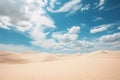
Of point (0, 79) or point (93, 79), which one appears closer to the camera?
point (93, 79)

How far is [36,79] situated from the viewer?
312 inches

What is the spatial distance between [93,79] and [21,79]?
14.8 ft

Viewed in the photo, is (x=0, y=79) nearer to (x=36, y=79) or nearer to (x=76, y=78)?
(x=36, y=79)

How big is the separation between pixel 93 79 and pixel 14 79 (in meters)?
4.98

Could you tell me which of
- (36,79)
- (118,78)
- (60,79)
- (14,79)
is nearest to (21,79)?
(14,79)

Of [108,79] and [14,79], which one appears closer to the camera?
[108,79]

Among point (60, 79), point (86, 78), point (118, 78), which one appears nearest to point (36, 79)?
point (60, 79)

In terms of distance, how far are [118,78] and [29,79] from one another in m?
5.42

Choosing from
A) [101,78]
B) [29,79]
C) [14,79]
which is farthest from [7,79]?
[101,78]

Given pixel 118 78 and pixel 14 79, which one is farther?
pixel 14 79

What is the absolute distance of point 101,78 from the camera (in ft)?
25.1

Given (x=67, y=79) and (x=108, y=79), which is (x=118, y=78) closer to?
(x=108, y=79)

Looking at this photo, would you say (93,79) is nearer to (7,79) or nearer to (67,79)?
(67,79)

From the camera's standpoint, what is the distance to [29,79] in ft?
26.2
